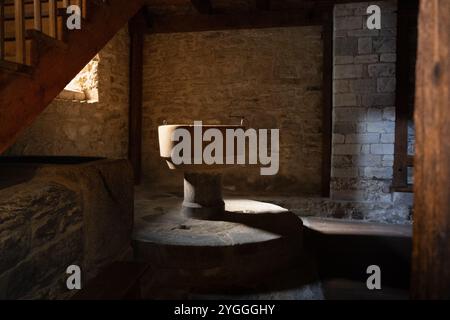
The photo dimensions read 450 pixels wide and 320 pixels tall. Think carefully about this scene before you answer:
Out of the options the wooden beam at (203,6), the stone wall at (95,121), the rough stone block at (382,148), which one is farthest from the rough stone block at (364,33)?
the stone wall at (95,121)

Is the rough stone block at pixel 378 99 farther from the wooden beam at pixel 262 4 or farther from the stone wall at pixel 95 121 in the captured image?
the stone wall at pixel 95 121

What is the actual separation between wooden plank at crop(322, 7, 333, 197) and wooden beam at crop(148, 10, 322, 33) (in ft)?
0.79

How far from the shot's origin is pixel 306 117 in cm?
638

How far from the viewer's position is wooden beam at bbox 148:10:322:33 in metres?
6.26

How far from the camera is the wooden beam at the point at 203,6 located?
603cm

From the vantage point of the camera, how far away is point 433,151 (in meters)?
1.11

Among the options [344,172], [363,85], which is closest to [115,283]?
[344,172]

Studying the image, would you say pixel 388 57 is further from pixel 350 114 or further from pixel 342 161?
pixel 342 161

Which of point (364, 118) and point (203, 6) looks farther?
point (203, 6)

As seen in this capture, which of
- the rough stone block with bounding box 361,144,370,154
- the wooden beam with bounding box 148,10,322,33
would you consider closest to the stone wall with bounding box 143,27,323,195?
the wooden beam with bounding box 148,10,322,33

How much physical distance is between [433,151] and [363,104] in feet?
16.0
